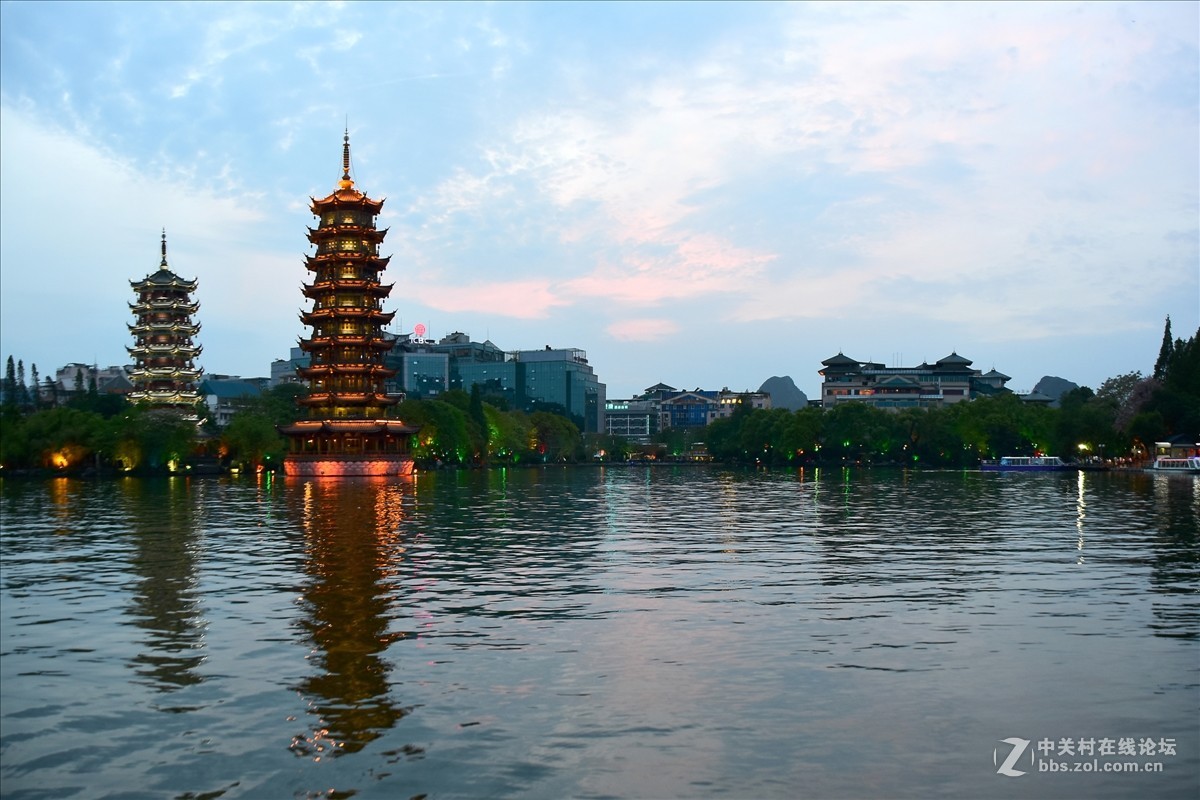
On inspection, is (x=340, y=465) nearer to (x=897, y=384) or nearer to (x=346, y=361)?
(x=346, y=361)

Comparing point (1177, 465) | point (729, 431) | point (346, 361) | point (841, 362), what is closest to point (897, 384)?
point (841, 362)

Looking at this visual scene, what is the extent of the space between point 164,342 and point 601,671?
128156 millimetres

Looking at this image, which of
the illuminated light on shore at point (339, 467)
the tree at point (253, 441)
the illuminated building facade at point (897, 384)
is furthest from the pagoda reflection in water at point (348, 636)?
the illuminated building facade at point (897, 384)

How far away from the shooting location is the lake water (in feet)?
32.7

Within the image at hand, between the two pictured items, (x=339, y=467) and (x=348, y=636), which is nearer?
(x=348, y=636)

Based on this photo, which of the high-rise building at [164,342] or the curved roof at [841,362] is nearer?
the high-rise building at [164,342]

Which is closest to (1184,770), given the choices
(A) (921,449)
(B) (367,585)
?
(B) (367,585)

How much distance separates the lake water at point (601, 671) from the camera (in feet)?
32.7

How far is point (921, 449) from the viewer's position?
138 m

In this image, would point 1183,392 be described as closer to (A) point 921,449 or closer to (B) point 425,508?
(A) point 921,449

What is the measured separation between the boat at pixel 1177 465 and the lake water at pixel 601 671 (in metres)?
72.6

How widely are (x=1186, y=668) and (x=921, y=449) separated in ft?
423

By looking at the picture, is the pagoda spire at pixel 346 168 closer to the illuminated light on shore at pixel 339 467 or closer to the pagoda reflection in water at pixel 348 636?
the illuminated light on shore at pixel 339 467

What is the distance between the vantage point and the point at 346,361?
105 metres
